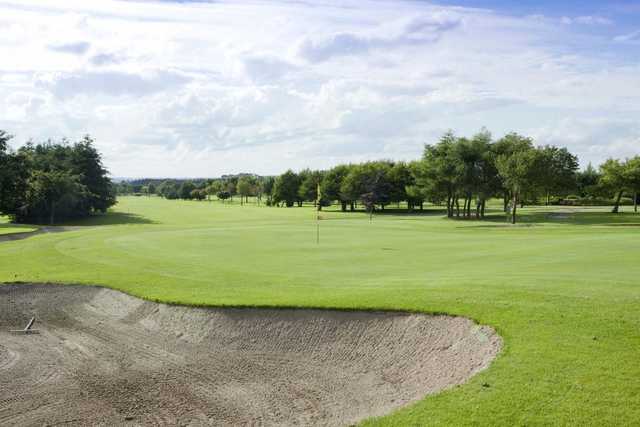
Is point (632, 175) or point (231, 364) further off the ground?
point (632, 175)

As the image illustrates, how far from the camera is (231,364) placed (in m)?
13.4

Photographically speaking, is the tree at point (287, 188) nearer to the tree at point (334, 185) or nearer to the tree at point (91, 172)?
the tree at point (334, 185)

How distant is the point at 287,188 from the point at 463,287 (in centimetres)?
12116

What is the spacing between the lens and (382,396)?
433 inches

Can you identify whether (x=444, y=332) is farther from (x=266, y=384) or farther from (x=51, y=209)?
(x=51, y=209)

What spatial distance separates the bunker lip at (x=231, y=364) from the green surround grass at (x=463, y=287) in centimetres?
69

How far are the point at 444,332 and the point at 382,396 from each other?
2.94 m

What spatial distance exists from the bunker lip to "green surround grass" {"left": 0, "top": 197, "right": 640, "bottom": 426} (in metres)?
0.69

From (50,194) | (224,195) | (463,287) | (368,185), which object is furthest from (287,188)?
(463,287)

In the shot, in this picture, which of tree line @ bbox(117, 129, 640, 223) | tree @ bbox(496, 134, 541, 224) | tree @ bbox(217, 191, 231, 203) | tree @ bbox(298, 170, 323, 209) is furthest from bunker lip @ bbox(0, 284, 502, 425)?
tree @ bbox(217, 191, 231, 203)

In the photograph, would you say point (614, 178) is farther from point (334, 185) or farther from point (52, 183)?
point (52, 183)

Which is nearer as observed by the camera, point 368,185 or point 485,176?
point 485,176

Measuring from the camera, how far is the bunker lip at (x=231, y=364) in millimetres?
10844

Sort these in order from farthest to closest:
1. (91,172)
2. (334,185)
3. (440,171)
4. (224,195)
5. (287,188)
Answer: (224,195) < (287,188) < (334,185) < (91,172) < (440,171)
